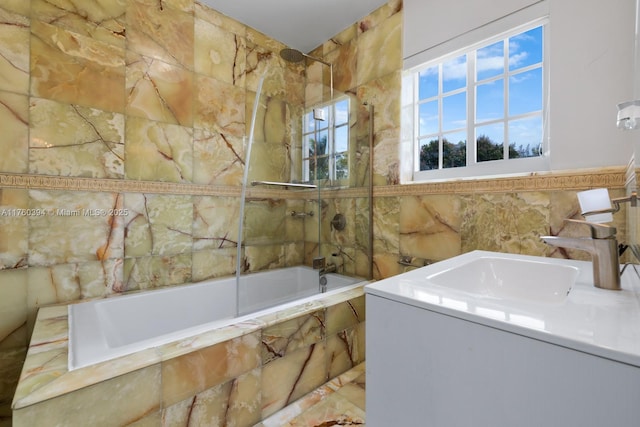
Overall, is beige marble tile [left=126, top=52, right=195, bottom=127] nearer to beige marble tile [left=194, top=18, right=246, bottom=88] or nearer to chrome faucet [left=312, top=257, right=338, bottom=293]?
beige marble tile [left=194, top=18, right=246, bottom=88]

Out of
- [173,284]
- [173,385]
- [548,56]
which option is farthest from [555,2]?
[173,284]

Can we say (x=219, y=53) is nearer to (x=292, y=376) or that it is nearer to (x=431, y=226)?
(x=431, y=226)

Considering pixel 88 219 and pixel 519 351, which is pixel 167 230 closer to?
pixel 88 219

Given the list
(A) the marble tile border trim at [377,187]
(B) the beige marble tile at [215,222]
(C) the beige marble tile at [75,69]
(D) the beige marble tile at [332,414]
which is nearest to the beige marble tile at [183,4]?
(C) the beige marble tile at [75,69]

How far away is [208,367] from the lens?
120 centimetres

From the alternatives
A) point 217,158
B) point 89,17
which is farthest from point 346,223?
point 89,17

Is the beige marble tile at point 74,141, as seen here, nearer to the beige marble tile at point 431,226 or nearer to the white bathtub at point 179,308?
the white bathtub at point 179,308

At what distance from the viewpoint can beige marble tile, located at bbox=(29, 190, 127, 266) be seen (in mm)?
1640

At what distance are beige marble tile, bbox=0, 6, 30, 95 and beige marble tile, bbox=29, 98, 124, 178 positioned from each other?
110 millimetres

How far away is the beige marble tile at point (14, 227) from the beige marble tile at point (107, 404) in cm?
115

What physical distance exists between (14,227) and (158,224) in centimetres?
71

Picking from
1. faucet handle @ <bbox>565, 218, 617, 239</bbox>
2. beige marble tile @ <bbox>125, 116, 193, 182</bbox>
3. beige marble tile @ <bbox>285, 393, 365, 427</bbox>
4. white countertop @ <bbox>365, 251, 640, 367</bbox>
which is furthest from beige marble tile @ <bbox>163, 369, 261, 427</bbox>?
beige marble tile @ <bbox>125, 116, 193, 182</bbox>

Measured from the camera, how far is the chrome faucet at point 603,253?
738mm

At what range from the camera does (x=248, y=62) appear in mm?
2512
